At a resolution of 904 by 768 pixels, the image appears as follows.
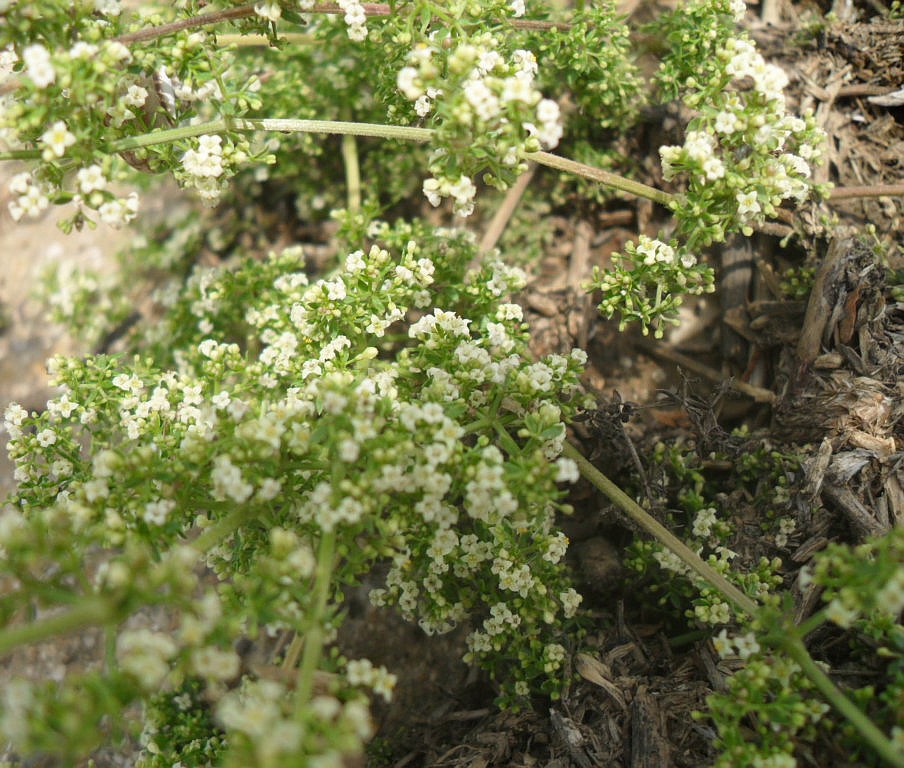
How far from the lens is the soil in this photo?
3.90m

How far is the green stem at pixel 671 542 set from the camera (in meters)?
3.45

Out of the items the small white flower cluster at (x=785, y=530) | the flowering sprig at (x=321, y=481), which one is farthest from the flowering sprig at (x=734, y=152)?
the small white flower cluster at (x=785, y=530)

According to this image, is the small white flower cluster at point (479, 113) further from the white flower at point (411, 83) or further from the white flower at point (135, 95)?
the white flower at point (135, 95)

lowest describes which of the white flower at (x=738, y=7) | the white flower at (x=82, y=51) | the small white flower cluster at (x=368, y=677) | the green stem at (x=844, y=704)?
the green stem at (x=844, y=704)

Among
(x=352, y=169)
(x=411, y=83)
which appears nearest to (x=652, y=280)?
(x=411, y=83)

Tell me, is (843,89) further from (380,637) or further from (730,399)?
(380,637)

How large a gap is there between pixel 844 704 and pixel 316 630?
2.11 m

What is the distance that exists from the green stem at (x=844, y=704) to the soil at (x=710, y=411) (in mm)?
374

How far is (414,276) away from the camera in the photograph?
4242mm

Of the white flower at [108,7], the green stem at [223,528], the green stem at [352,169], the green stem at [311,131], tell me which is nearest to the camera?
the green stem at [223,528]

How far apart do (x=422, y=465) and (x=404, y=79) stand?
168cm

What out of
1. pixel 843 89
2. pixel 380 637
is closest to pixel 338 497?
pixel 380 637

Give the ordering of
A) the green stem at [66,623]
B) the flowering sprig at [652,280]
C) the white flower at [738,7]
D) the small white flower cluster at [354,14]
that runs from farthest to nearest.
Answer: the white flower at [738,7] < the flowering sprig at [652,280] < the small white flower cluster at [354,14] < the green stem at [66,623]

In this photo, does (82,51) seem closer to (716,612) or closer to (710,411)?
(710,411)
